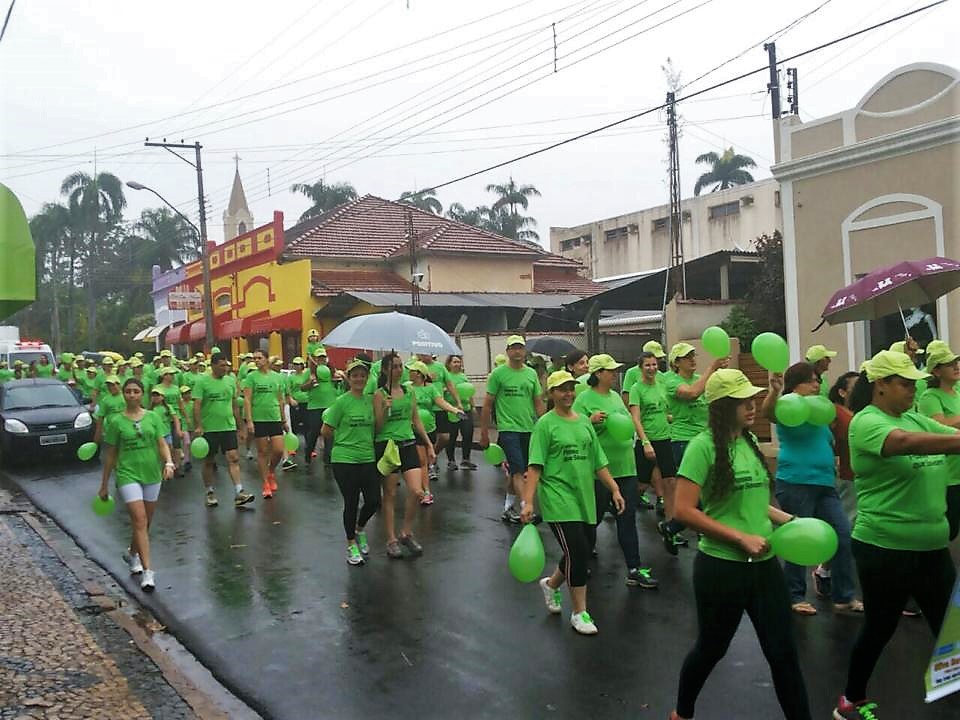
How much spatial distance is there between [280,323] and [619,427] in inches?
912

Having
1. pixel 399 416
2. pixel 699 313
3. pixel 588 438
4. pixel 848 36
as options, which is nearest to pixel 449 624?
pixel 588 438

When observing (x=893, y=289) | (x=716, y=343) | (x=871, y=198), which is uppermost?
(x=871, y=198)

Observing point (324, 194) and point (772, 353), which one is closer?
point (772, 353)

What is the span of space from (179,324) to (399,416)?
35.4m

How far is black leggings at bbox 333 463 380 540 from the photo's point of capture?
7.25 meters

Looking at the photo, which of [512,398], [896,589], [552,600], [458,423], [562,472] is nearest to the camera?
[896,589]

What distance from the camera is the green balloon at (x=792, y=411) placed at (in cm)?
501

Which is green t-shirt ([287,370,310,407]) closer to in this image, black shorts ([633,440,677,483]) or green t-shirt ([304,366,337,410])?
green t-shirt ([304,366,337,410])

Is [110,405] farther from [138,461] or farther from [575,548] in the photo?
[575,548]

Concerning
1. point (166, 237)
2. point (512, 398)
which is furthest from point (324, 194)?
point (512, 398)

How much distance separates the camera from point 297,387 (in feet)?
46.2

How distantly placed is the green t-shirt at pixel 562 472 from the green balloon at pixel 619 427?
0.87m

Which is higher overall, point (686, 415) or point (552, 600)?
point (686, 415)

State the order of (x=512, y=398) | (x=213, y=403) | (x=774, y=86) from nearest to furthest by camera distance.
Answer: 1. (x=512, y=398)
2. (x=213, y=403)
3. (x=774, y=86)
